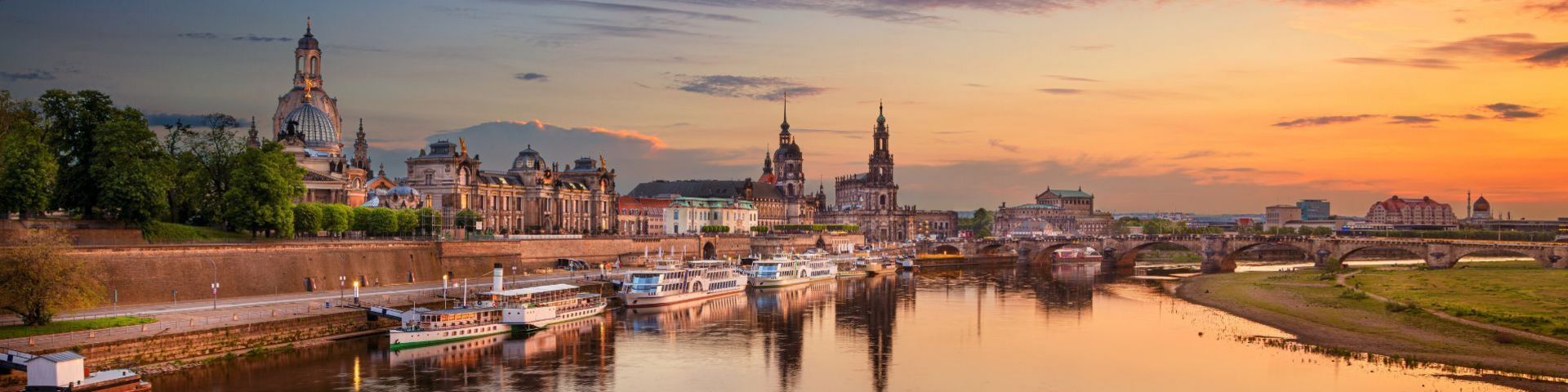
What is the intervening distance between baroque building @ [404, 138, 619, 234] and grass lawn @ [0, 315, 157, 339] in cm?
5711

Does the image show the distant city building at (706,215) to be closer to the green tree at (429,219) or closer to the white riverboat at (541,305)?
the green tree at (429,219)

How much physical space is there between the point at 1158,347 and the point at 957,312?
2058 cm

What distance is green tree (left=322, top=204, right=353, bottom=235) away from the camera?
84.4 metres

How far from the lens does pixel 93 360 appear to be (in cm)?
4362

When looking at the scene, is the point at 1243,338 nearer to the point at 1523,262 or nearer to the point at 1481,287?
the point at 1481,287

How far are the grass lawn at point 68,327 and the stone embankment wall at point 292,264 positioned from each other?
23.2ft

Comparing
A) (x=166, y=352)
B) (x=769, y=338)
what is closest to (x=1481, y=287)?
(x=769, y=338)

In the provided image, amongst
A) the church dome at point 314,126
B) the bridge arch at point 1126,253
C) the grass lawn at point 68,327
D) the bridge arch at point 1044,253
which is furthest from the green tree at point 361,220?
the bridge arch at point 1044,253

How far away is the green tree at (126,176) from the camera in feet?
211

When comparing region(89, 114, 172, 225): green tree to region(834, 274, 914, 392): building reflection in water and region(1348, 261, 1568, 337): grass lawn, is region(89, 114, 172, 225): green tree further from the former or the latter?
region(1348, 261, 1568, 337): grass lawn

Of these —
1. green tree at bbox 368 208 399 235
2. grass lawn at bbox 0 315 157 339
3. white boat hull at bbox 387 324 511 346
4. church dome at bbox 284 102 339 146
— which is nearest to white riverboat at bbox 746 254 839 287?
green tree at bbox 368 208 399 235

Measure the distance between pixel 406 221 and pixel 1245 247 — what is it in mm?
84876

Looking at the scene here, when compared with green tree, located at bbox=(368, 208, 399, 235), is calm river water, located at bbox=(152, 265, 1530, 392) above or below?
below

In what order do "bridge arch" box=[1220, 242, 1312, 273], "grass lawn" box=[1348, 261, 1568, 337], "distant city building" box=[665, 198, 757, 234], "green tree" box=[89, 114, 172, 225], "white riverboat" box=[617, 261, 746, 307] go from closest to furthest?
"grass lawn" box=[1348, 261, 1568, 337] < "green tree" box=[89, 114, 172, 225] < "white riverboat" box=[617, 261, 746, 307] < "bridge arch" box=[1220, 242, 1312, 273] < "distant city building" box=[665, 198, 757, 234]
